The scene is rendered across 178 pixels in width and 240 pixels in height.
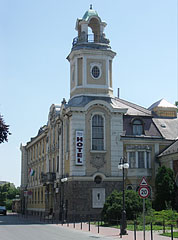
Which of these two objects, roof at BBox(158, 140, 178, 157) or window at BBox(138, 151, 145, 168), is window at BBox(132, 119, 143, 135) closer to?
window at BBox(138, 151, 145, 168)

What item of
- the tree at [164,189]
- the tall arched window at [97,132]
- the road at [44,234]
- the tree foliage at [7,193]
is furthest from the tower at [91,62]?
the tree foliage at [7,193]

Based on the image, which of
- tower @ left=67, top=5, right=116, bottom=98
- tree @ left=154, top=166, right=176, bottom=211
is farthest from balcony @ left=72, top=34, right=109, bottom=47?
tree @ left=154, top=166, right=176, bottom=211

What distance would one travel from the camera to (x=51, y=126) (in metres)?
50.3

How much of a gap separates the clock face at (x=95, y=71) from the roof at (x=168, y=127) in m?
7.95

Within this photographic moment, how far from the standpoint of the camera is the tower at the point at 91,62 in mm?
43375

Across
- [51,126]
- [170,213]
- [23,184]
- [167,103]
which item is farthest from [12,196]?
[170,213]

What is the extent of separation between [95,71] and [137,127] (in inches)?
287

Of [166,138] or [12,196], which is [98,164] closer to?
[166,138]

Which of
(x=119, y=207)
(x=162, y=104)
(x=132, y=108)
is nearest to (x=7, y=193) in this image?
(x=162, y=104)

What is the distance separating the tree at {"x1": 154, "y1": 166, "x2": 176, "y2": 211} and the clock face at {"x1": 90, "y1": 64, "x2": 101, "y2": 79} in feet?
38.7

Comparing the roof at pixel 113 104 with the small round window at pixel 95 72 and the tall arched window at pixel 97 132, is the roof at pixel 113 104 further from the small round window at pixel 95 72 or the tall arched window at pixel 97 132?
the small round window at pixel 95 72

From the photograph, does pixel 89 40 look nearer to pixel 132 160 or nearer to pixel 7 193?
pixel 132 160

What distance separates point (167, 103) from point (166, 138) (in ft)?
22.6

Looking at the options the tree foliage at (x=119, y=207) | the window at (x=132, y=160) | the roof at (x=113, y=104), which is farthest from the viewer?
the roof at (x=113, y=104)
